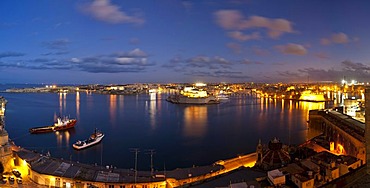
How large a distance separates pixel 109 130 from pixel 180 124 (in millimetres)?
4998

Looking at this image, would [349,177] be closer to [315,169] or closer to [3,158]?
[315,169]

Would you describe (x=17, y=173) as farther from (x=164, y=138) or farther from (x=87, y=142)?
(x=164, y=138)

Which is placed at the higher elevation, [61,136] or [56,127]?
[56,127]

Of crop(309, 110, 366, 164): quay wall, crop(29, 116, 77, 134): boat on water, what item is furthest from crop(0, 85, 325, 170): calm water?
crop(309, 110, 366, 164): quay wall

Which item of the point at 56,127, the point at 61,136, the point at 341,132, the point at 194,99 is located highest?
the point at 341,132

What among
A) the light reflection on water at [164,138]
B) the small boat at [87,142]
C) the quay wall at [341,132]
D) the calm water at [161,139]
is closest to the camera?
the quay wall at [341,132]

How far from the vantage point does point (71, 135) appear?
18.2 m

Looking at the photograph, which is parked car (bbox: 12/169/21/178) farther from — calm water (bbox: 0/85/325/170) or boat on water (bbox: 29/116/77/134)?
boat on water (bbox: 29/116/77/134)

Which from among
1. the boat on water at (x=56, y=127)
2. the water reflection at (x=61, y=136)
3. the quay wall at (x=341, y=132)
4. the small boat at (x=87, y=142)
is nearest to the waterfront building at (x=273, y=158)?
the quay wall at (x=341, y=132)

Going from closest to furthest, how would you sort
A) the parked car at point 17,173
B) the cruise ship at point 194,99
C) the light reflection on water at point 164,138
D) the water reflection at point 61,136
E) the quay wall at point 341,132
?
the parked car at point 17,173 < the quay wall at point 341,132 < the light reflection on water at point 164,138 < the water reflection at point 61,136 < the cruise ship at point 194,99

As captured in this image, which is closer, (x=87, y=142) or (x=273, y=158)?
(x=273, y=158)

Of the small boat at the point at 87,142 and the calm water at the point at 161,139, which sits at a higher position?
the small boat at the point at 87,142

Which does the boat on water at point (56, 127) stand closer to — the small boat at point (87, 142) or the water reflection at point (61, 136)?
the water reflection at point (61, 136)

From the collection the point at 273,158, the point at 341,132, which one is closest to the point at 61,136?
the point at 273,158
